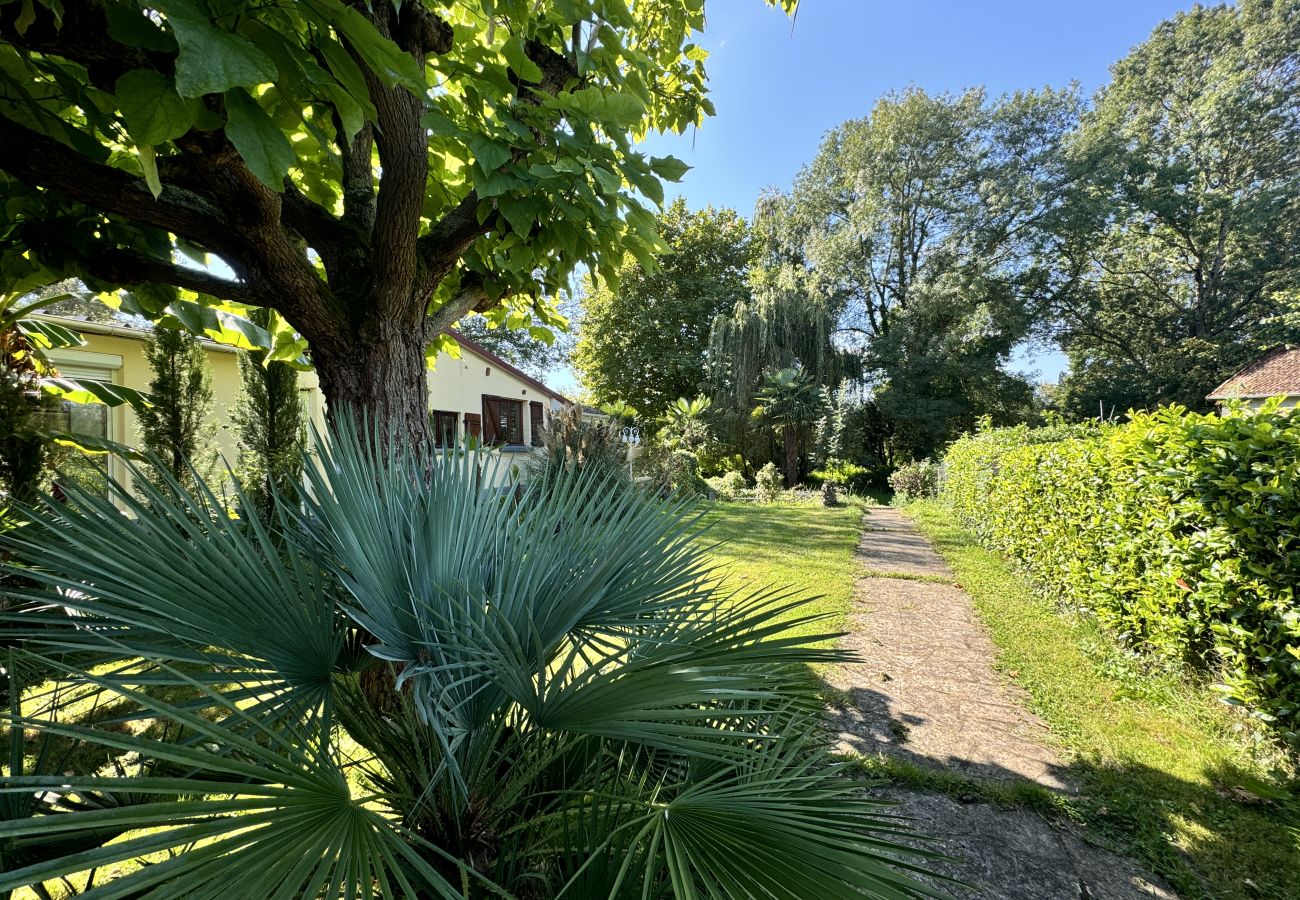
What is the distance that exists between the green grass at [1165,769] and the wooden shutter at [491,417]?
532 inches

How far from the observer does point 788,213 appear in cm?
2475

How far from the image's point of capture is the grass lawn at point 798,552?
17.6 feet

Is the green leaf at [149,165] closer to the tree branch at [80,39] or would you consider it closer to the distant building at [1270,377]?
the tree branch at [80,39]

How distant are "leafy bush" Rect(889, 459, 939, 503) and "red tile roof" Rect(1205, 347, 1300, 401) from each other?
8.82m

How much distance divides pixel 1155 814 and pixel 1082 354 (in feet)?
91.0

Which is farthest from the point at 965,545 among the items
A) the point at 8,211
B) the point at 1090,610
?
the point at 8,211

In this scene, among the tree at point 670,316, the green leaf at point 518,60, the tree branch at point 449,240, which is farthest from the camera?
the tree at point 670,316

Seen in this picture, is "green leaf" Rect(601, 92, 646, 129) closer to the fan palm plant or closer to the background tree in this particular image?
the fan palm plant

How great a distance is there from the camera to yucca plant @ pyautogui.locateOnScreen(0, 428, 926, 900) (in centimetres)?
70

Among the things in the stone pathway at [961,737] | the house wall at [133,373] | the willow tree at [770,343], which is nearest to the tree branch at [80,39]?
the stone pathway at [961,737]

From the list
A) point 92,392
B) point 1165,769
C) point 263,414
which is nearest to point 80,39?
point 92,392

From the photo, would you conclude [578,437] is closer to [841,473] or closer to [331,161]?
[331,161]

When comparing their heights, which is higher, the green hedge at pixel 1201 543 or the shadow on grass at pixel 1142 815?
the green hedge at pixel 1201 543

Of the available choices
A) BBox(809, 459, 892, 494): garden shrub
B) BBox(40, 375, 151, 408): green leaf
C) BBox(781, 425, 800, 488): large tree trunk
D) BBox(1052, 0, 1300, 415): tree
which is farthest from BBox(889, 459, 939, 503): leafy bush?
BBox(40, 375, 151, 408): green leaf
